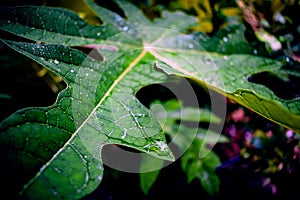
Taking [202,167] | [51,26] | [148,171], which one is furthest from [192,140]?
[51,26]

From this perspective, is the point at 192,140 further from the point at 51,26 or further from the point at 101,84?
the point at 51,26

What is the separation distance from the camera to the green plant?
18.9 inches

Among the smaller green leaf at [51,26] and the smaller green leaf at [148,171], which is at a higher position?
the smaller green leaf at [51,26]

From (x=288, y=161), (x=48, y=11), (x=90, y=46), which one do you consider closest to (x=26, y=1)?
(x=48, y=11)

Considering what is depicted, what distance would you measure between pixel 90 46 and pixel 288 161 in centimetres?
83

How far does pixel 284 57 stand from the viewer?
107cm

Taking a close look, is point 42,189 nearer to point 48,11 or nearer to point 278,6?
point 48,11

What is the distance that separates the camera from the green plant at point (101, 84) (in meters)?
0.48

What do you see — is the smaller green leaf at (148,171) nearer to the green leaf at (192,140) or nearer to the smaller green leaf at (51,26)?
Result: the green leaf at (192,140)

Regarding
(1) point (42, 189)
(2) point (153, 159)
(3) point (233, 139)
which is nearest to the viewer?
(1) point (42, 189)

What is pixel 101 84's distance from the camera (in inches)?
31.1

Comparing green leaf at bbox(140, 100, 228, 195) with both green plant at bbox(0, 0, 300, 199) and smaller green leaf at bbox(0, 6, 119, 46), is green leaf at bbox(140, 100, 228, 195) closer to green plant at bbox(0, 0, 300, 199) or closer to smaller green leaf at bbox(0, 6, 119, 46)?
green plant at bbox(0, 0, 300, 199)

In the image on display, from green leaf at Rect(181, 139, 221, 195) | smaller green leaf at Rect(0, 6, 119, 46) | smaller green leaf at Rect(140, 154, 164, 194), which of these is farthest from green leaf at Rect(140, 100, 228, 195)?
smaller green leaf at Rect(0, 6, 119, 46)

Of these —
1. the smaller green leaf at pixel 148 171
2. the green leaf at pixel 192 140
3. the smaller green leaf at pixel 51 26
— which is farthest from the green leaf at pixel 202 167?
the smaller green leaf at pixel 51 26
